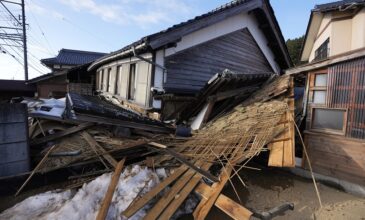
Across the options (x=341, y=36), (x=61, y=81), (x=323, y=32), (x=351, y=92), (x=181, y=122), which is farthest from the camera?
(x=61, y=81)

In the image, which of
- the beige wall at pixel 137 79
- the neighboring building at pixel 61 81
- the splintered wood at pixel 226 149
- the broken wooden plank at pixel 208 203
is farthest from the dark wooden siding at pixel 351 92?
Answer: the neighboring building at pixel 61 81

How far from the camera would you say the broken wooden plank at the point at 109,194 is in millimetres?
3229

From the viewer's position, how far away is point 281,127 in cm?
542

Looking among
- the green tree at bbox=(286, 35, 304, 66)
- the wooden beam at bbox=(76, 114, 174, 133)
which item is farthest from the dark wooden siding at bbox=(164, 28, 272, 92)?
the green tree at bbox=(286, 35, 304, 66)

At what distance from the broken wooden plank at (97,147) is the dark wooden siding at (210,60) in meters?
3.04

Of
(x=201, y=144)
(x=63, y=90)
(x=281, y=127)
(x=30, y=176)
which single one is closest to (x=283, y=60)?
(x=281, y=127)

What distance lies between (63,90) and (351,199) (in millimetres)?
19483

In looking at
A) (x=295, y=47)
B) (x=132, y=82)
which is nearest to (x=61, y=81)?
(x=132, y=82)

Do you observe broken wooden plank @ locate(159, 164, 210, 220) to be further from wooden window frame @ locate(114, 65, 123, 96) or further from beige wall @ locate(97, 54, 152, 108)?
wooden window frame @ locate(114, 65, 123, 96)

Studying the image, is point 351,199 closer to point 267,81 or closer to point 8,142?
point 267,81

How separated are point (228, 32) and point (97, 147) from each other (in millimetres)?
6807

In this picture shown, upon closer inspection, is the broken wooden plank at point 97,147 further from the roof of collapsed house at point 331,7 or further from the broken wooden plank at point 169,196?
the roof of collapsed house at point 331,7

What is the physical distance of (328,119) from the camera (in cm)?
635

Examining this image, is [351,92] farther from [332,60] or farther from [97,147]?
[97,147]
